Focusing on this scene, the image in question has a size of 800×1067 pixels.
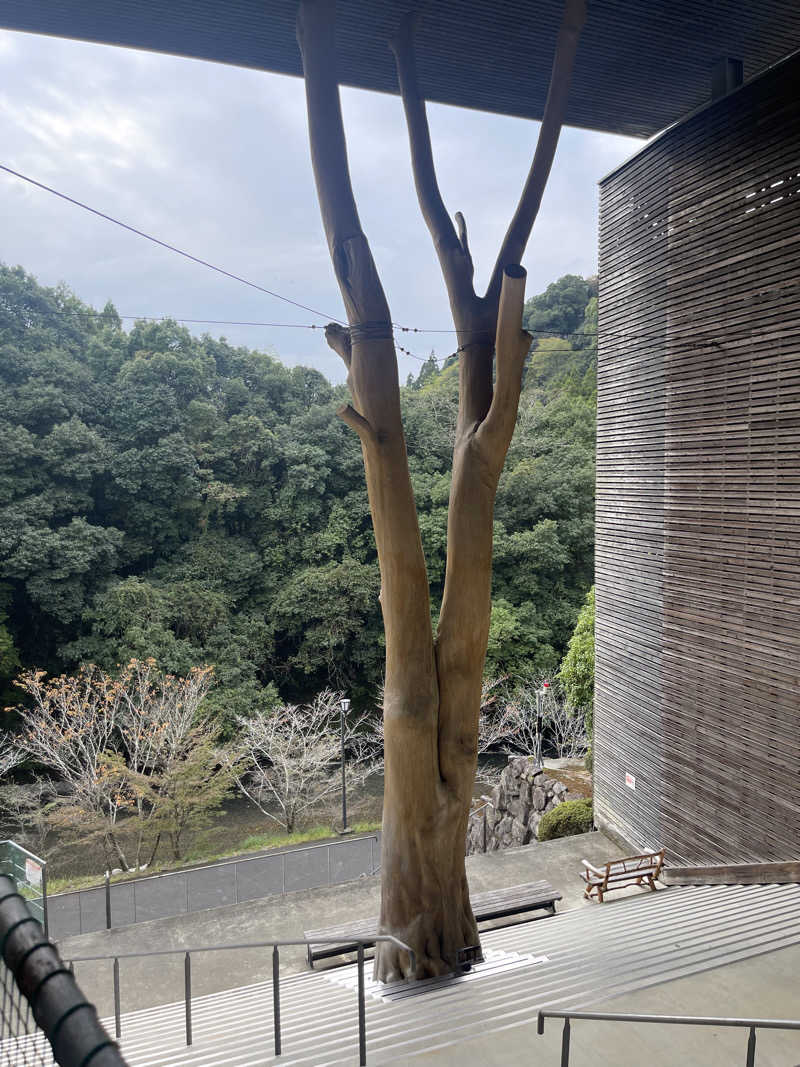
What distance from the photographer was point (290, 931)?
700cm

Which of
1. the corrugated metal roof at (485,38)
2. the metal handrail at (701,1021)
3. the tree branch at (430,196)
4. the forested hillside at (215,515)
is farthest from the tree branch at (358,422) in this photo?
the forested hillside at (215,515)

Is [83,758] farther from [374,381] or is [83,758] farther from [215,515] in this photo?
[374,381]

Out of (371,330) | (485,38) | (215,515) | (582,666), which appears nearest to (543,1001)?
(371,330)

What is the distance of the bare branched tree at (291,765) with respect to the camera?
13.8 metres

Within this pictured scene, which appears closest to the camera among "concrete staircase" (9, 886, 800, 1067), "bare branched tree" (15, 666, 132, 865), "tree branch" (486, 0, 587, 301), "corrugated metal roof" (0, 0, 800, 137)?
"concrete staircase" (9, 886, 800, 1067)

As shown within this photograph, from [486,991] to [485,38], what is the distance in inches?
296

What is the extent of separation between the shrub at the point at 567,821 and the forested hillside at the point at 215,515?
325 inches

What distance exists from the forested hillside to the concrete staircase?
11246mm

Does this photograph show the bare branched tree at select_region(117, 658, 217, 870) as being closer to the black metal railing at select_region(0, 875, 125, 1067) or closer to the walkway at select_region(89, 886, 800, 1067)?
the walkway at select_region(89, 886, 800, 1067)

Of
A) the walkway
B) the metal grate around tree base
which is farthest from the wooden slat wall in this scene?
the metal grate around tree base

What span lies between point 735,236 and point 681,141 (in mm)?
1405

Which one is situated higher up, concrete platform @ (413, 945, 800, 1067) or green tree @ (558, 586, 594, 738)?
concrete platform @ (413, 945, 800, 1067)

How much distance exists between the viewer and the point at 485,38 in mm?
6102

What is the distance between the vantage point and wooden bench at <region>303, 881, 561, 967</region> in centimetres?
638
